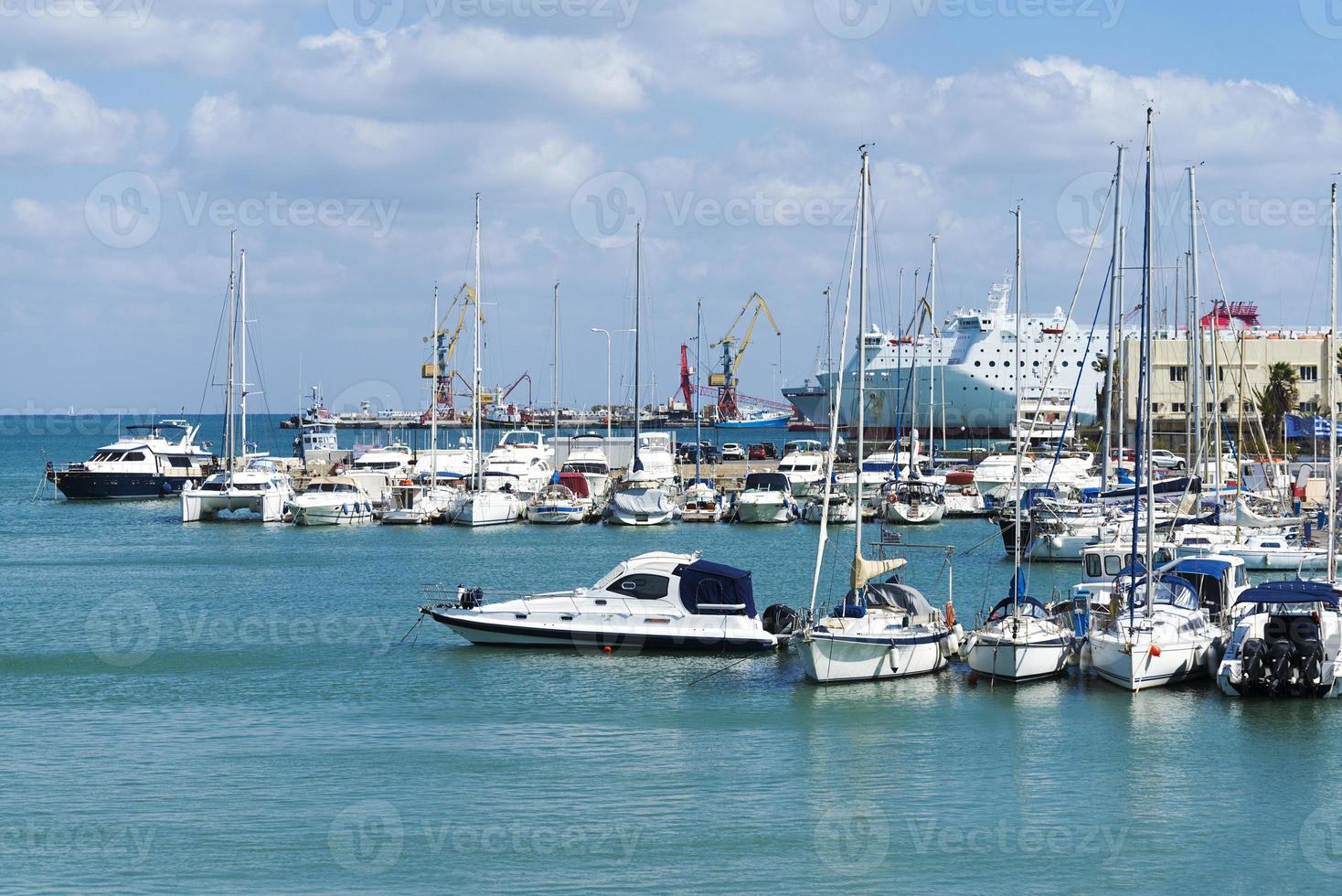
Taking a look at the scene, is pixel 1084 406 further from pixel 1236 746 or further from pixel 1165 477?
pixel 1236 746

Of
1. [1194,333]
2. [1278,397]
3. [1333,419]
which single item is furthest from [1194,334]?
[1278,397]

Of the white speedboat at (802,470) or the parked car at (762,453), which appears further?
the parked car at (762,453)

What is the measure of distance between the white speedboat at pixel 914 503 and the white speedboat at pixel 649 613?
29912 mm

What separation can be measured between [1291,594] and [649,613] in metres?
10.7

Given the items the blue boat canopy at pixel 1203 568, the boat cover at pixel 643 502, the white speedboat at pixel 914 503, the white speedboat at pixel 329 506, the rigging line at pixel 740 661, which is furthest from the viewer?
the white speedboat at pixel 329 506

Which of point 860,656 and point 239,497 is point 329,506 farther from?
point 860,656

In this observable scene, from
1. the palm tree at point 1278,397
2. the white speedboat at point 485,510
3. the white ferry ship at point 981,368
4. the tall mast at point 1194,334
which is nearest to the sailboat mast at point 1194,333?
the tall mast at point 1194,334

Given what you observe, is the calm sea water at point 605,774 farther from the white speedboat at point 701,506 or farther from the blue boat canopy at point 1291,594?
the white speedboat at point 701,506

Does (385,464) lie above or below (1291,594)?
above

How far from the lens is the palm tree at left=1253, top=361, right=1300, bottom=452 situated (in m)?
82.7

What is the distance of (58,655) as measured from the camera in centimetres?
3080

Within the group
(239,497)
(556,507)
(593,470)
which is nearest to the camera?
(556,507)

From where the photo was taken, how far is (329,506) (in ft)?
197

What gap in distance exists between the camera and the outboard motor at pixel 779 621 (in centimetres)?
2838
